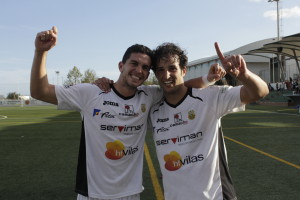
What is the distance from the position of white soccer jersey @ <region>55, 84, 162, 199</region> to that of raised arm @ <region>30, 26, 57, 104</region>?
0.38 ft

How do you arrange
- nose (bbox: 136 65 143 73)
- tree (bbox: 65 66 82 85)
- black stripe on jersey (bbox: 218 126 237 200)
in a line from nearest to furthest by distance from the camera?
black stripe on jersey (bbox: 218 126 237 200), nose (bbox: 136 65 143 73), tree (bbox: 65 66 82 85)

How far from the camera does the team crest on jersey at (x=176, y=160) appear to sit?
2188 millimetres

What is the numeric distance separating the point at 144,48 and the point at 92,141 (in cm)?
91

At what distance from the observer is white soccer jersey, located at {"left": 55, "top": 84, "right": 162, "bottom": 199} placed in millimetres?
2342

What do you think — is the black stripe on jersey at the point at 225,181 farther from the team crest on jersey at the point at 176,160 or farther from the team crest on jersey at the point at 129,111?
the team crest on jersey at the point at 129,111

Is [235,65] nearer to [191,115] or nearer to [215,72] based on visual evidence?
[215,72]

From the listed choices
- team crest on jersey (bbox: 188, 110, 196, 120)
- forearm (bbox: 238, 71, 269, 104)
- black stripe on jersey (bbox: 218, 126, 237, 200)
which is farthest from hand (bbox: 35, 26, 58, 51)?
black stripe on jersey (bbox: 218, 126, 237, 200)

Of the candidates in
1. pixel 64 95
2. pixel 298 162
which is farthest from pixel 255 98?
pixel 298 162

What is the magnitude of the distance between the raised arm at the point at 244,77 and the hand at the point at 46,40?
1197 mm

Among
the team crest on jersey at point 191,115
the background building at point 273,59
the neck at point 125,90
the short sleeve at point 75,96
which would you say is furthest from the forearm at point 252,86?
the background building at point 273,59

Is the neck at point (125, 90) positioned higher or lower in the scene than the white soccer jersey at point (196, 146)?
higher

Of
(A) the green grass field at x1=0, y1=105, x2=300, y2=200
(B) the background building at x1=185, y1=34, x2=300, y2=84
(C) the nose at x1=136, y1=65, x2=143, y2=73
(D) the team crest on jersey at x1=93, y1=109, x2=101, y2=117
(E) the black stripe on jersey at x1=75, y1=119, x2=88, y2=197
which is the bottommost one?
(A) the green grass field at x1=0, y1=105, x2=300, y2=200

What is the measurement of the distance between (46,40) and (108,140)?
91cm

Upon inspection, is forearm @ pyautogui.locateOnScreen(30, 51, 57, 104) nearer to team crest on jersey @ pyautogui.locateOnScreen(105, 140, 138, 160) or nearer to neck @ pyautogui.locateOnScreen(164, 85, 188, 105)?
team crest on jersey @ pyautogui.locateOnScreen(105, 140, 138, 160)
